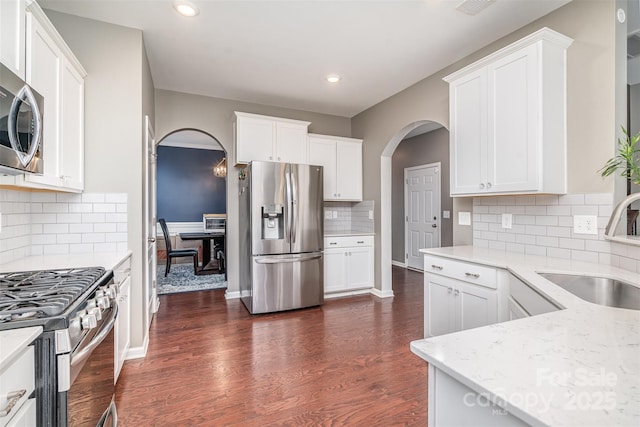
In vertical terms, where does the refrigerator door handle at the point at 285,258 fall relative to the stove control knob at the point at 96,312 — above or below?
below

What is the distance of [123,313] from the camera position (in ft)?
7.17

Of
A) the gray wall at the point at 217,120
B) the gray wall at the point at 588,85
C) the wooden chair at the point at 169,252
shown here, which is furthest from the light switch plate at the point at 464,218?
the wooden chair at the point at 169,252

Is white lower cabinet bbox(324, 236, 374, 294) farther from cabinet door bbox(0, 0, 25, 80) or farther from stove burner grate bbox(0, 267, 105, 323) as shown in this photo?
cabinet door bbox(0, 0, 25, 80)

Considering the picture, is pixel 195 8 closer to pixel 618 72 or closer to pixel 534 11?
pixel 534 11

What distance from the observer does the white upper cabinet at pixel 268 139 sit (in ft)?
12.3

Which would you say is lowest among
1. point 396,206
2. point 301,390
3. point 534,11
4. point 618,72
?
point 301,390

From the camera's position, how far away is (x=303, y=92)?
150 inches

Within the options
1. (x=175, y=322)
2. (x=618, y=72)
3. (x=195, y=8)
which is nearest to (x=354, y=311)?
(x=175, y=322)

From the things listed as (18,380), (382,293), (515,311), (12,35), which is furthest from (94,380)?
(382,293)

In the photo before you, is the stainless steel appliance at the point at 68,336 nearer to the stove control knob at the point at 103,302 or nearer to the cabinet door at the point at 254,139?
the stove control knob at the point at 103,302

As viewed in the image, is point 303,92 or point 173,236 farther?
point 173,236

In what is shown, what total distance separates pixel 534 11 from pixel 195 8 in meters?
2.48

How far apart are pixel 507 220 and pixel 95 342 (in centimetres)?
281

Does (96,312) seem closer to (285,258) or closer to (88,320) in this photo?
(88,320)
